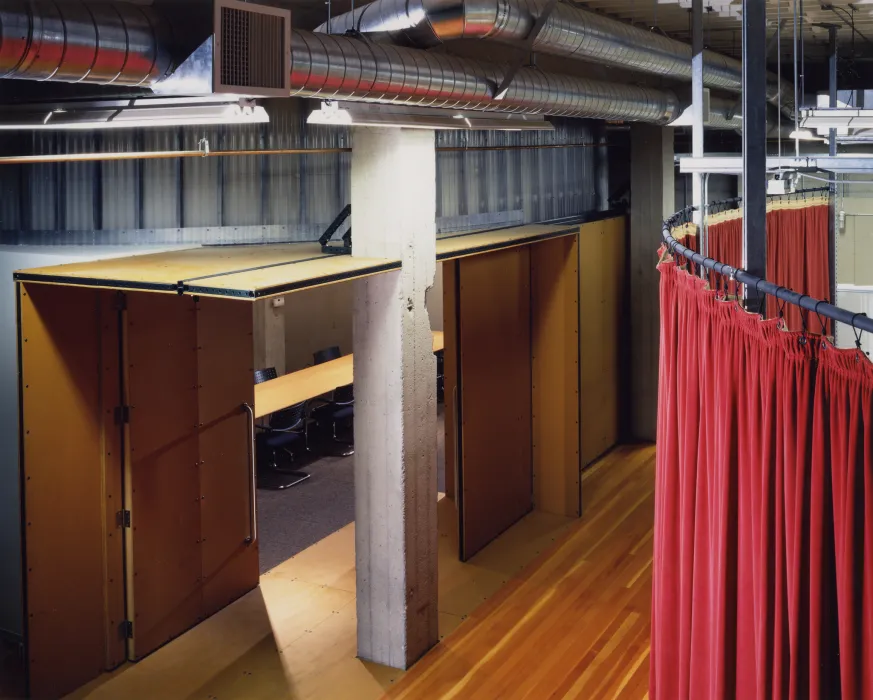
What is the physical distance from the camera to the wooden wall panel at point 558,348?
830 cm

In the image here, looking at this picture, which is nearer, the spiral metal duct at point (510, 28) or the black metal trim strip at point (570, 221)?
the spiral metal duct at point (510, 28)

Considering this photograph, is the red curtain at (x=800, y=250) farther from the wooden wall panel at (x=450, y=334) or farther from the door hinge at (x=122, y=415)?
the door hinge at (x=122, y=415)

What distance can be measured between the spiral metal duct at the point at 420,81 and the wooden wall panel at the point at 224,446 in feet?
6.86

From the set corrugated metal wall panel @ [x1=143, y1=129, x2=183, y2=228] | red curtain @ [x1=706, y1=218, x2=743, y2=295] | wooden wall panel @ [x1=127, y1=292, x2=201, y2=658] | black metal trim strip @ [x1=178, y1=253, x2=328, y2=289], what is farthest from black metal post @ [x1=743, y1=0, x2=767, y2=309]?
corrugated metal wall panel @ [x1=143, y1=129, x2=183, y2=228]

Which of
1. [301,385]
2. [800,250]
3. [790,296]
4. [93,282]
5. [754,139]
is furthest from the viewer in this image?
[301,385]

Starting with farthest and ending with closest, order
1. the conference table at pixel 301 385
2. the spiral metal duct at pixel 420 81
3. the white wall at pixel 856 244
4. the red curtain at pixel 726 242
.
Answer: the white wall at pixel 856 244, the conference table at pixel 301 385, the red curtain at pixel 726 242, the spiral metal duct at pixel 420 81

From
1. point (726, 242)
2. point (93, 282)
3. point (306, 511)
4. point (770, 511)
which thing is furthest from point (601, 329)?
point (770, 511)

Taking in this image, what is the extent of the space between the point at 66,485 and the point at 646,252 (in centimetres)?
653

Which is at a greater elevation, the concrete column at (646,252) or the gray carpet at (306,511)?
the concrete column at (646,252)

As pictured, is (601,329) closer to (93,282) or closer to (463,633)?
(463,633)

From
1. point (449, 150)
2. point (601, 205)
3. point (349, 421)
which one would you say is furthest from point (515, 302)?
point (349, 421)

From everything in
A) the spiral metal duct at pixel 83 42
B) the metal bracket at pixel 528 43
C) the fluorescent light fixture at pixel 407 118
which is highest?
the metal bracket at pixel 528 43

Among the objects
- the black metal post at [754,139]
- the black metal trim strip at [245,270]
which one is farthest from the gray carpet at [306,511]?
the black metal post at [754,139]

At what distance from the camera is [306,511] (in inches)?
335
